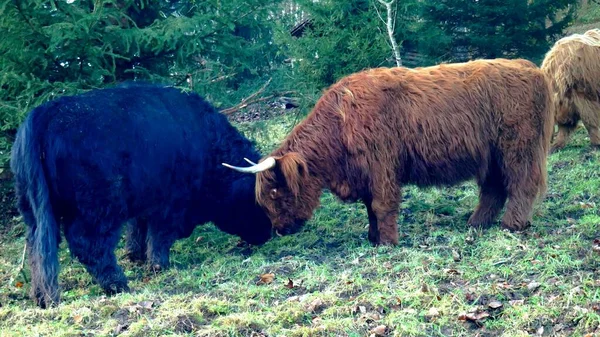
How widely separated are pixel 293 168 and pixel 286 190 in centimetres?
34

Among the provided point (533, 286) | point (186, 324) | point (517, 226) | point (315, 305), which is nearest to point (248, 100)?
point (517, 226)

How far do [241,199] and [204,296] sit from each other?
8.52 ft

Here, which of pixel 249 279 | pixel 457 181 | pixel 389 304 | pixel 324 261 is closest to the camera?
pixel 389 304

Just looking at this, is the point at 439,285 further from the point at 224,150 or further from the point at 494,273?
the point at 224,150

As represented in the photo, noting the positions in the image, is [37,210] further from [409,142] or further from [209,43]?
[409,142]

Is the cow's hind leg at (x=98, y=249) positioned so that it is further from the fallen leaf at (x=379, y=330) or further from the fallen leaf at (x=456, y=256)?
the fallen leaf at (x=456, y=256)

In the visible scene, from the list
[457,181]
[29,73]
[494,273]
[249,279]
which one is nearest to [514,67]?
[457,181]

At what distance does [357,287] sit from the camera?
624cm

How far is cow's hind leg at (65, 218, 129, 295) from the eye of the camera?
7016mm

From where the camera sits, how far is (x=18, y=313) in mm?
6168

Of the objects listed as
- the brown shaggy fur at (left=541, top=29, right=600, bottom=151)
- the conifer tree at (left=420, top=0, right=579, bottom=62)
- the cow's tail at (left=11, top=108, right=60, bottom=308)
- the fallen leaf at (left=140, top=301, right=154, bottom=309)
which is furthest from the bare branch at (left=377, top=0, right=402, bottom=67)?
the fallen leaf at (left=140, top=301, right=154, bottom=309)

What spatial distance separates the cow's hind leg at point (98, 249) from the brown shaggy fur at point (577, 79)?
7.54m

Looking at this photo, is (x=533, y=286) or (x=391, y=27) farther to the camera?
(x=391, y=27)

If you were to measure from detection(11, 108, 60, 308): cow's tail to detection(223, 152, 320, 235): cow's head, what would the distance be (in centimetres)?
199
